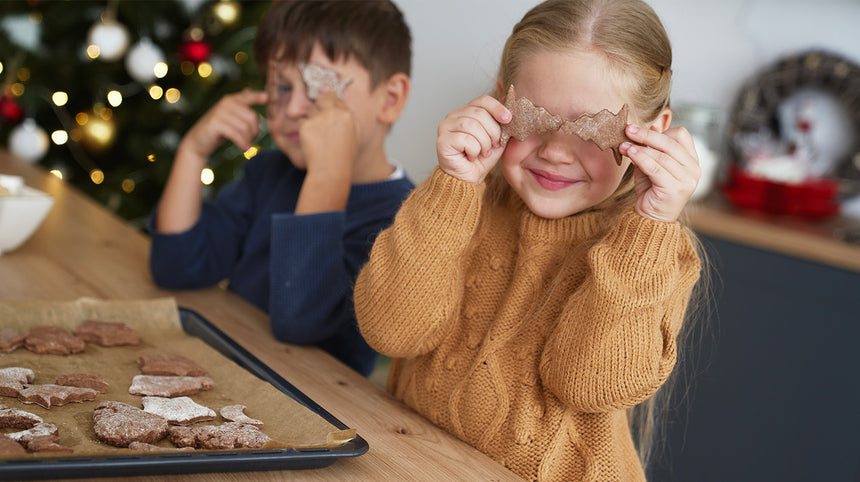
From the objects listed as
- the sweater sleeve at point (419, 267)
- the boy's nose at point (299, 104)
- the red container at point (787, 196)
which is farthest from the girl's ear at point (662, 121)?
the red container at point (787, 196)

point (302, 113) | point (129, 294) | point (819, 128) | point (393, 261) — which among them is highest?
point (819, 128)

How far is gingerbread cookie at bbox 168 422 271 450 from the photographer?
2.52 feet

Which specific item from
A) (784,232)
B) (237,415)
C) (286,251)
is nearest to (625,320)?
(237,415)

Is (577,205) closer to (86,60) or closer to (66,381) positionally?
(66,381)

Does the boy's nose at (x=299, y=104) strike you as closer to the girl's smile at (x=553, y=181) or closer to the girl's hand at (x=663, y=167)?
the girl's smile at (x=553, y=181)

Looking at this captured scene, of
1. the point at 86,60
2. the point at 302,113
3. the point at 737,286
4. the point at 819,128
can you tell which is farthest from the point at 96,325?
the point at 819,128

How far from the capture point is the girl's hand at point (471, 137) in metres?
0.97

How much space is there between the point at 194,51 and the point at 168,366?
2.17 m

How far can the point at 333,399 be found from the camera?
0.99m

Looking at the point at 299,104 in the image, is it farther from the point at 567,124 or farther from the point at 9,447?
the point at 9,447

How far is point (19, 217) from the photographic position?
141 centimetres

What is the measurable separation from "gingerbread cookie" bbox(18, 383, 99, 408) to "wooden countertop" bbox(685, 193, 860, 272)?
1654mm

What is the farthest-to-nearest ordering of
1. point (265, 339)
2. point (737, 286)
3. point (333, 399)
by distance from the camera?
1. point (737, 286)
2. point (265, 339)
3. point (333, 399)

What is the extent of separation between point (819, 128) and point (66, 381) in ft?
8.74
